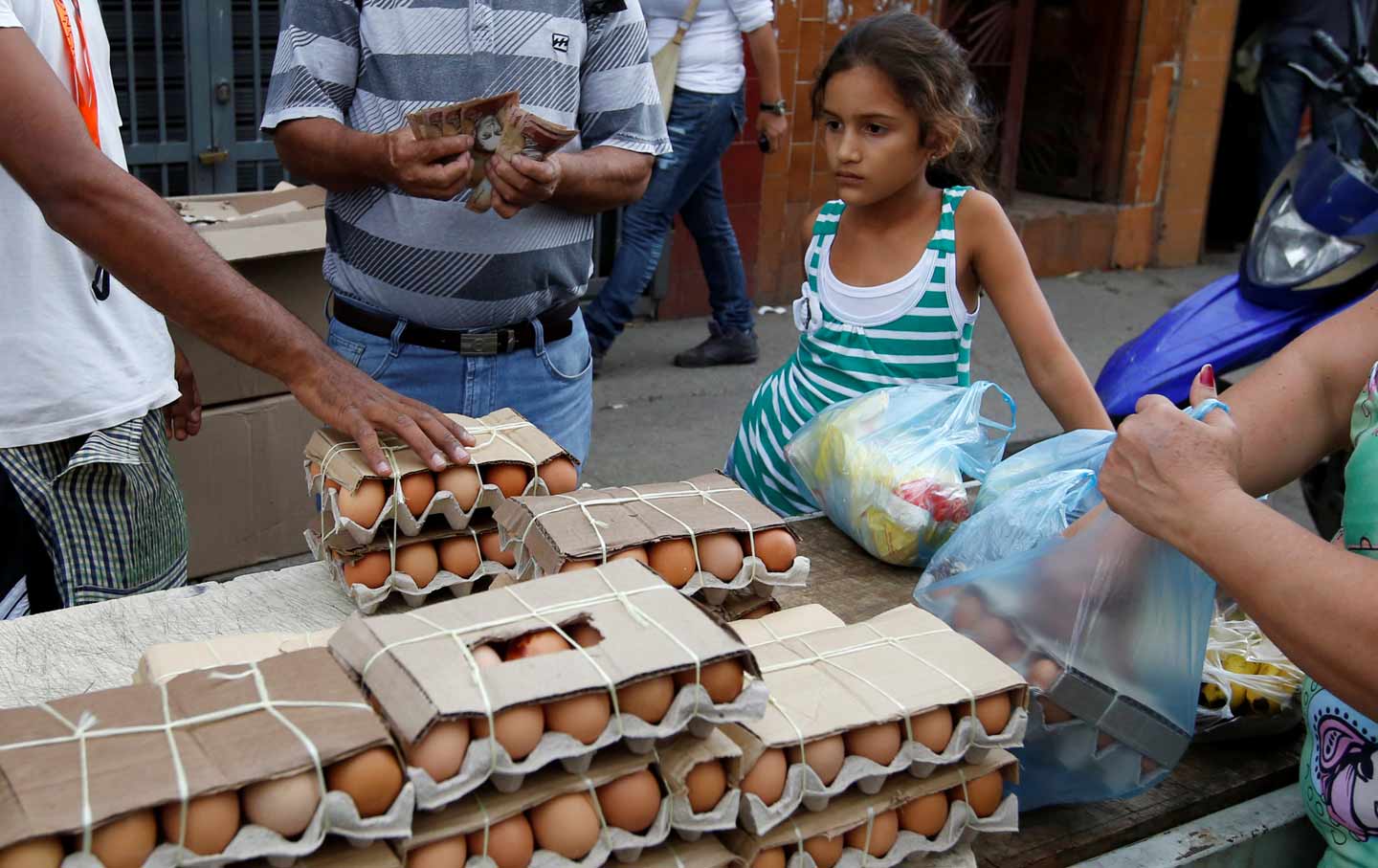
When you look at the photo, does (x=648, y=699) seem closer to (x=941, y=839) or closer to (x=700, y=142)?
(x=941, y=839)

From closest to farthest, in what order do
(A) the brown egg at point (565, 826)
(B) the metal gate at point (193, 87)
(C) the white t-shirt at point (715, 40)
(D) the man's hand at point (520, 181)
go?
(A) the brown egg at point (565, 826), (D) the man's hand at point (520, 181), (B) the metal gate at point (193, 87), (C) the white t-shirt at point (715, 40)

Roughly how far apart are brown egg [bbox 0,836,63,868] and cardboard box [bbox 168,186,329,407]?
8.00 feet

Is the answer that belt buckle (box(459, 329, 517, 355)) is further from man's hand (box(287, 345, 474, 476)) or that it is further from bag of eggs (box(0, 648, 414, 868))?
bag of eggs (box(0, 648, 414, 868))

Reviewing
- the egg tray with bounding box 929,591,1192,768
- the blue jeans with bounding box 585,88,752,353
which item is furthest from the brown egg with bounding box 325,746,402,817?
the blue jeans with bounding box 585,88,752,353

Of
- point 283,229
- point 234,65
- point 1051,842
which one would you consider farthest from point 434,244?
point 234,65

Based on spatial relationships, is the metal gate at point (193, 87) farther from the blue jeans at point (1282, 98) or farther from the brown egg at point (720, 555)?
the blue jeans at point (1282, 98)

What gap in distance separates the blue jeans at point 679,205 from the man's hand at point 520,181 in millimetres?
3206

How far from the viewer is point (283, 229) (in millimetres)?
3383

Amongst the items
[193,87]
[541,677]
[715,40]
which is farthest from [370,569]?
[715,40]

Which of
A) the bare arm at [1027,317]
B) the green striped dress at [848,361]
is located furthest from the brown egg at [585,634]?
the bare arm at [1027,317]

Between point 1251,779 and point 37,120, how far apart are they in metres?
1.92

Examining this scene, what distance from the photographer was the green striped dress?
2.64 m

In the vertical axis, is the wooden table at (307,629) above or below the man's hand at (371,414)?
below

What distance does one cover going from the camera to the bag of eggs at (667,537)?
5.23 feet
